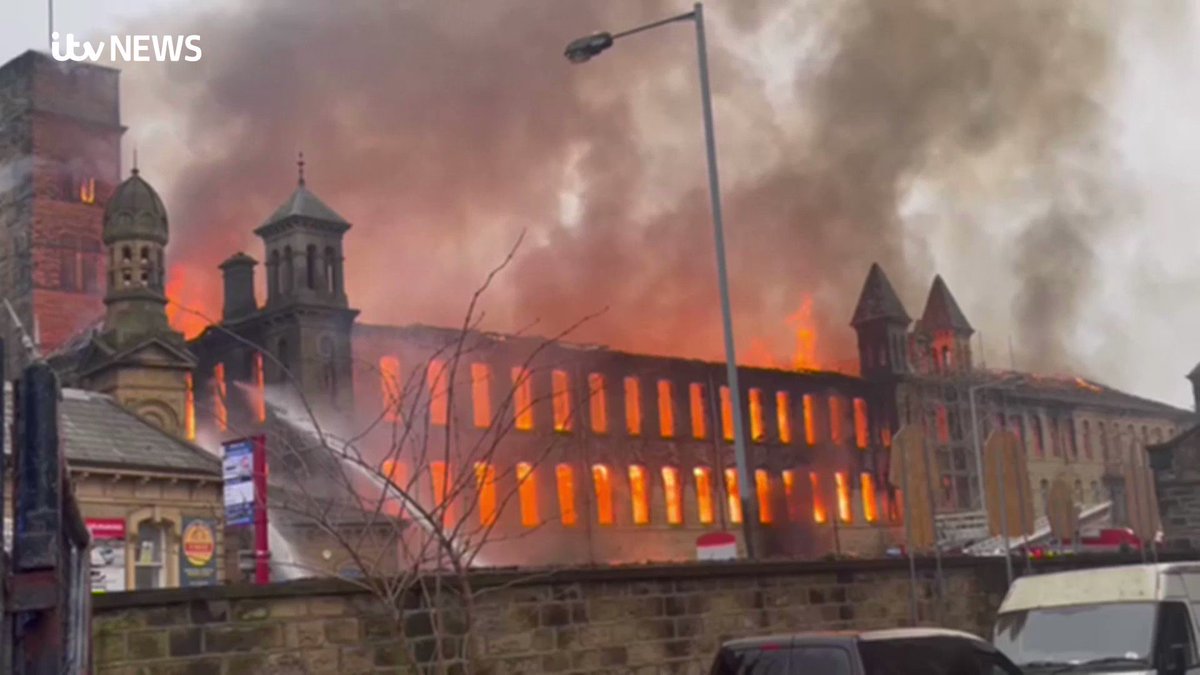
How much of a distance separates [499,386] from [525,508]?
203 inches

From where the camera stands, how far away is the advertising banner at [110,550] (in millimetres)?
32094

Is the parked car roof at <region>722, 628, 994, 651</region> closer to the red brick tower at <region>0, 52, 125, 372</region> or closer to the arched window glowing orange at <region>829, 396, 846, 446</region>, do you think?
the arched window glowing orange at <region>829, 396, 846, 446</region>

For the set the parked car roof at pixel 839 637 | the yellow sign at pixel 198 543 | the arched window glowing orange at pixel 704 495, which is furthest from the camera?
the arched window glowing orange at pixel 704 495

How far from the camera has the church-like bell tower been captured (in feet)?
A: 182

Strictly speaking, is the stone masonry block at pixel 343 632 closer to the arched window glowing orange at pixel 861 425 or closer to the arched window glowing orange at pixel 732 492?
the arched window glowing orange at pixel 732 492

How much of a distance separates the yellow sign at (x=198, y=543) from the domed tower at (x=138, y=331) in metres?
8.37

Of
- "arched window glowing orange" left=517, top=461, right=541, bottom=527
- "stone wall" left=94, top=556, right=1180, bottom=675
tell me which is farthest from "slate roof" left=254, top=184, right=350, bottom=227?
"stone wall" left=94, top=556, right=1180, bottom=675

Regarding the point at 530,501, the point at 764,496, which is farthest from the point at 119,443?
the point at 764,496

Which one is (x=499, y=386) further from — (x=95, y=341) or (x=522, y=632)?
(x=522, y=632)

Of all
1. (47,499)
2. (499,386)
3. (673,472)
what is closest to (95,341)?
(499,386)

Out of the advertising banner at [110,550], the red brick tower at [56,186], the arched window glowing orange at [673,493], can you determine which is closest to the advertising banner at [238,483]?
the advertising banner at [110,550]

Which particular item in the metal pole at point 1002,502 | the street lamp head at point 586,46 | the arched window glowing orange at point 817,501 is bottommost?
the metal pole at point 1002,502

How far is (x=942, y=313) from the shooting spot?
8600cm

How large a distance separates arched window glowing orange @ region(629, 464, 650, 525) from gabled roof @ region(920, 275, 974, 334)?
26976 millimetres
